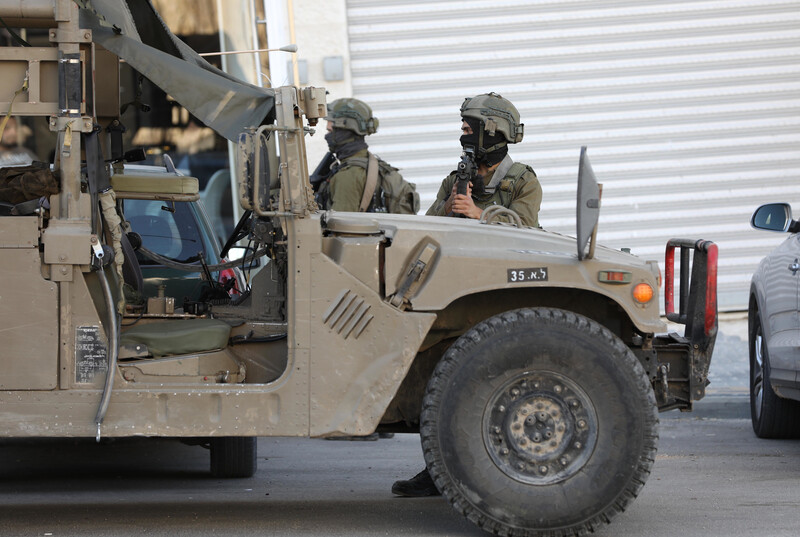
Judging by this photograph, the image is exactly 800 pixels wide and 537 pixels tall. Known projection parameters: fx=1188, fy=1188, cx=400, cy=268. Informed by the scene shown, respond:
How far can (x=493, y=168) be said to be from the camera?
22.5ft

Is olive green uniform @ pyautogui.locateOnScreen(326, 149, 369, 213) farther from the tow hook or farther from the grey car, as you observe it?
the tow hook

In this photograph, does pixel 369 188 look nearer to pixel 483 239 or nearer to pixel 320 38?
pixel 483 239

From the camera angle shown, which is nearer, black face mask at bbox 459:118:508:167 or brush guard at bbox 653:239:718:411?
brush guard at bbox 653:239:718:411

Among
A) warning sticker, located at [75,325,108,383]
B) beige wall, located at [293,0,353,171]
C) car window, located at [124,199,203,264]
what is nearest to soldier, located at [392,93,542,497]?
car window, located at [124,199,203,264]

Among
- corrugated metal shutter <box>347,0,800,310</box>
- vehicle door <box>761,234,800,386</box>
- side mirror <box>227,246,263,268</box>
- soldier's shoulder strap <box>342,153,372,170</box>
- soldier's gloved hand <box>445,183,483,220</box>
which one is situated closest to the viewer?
side mirror <box>227,246,263,268</box>

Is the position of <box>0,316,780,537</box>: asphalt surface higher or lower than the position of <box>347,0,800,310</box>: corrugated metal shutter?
lower

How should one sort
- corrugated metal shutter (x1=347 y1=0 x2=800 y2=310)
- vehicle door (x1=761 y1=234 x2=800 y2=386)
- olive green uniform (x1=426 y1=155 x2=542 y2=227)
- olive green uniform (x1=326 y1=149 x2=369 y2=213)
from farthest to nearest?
corrugated metal shutter (x1=347 y1=0 x2=800 y2=310)
olive green uniform (x1=326 y1=149 x2=369 y2=213)
vehicle door (x1=761 y1=234 x2=800 y2=386)
olive green uniform (x1=426 y1=155 x2=542 y2=227)

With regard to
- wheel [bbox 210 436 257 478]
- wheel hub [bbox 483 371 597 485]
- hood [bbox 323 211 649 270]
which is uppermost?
hood [bbox 323 211 649 270]

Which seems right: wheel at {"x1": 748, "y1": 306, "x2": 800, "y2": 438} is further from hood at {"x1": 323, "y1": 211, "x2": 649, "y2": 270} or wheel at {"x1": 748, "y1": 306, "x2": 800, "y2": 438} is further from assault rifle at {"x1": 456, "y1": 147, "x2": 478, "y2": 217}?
hood at {"x1": 323, "y1": 211, "x2": 649, "y2": 270}

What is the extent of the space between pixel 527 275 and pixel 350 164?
140 inches

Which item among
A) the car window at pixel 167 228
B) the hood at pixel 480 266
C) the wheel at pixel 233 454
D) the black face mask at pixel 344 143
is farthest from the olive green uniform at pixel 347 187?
the hood at pixel 480 266

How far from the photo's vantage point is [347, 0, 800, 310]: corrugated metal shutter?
40.8 ft

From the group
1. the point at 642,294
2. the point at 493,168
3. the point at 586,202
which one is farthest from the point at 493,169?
the point at 586,202

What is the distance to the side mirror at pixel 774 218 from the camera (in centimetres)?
738
